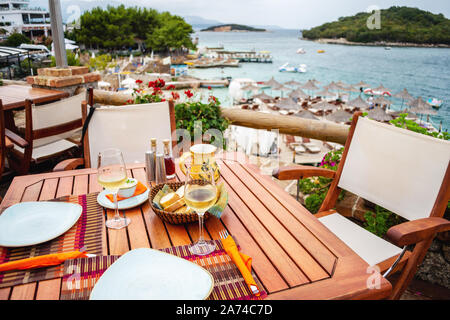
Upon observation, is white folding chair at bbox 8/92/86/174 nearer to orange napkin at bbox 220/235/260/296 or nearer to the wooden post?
the wooden post

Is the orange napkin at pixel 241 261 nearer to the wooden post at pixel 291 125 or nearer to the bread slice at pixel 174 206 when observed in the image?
the bread slice at pixel 174 206

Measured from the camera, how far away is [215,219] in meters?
1.13

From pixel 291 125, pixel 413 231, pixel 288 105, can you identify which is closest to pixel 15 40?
pixel 291 125

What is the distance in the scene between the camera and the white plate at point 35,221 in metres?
0.97

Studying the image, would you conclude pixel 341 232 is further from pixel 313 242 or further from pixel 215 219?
pixel 215 219

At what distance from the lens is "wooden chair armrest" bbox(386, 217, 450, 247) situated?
1.08m

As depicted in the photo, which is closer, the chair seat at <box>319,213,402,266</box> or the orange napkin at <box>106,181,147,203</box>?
the orange napkin at <box>106,181,147,203</box>

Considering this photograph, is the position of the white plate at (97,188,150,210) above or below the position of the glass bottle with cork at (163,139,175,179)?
below

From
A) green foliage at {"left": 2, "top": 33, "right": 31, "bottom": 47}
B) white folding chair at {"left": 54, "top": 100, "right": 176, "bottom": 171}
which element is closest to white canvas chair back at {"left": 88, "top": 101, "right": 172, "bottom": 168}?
white folding chair at {"left": 54, "top": 100, "right": 176, "bottom": 171}

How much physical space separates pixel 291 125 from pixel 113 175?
213cm

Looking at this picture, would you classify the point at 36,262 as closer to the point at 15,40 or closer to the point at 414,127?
the point at 414,127

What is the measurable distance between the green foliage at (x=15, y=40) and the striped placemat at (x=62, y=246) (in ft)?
15.7

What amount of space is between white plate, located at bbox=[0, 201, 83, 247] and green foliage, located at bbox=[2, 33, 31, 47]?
471 centimetres
